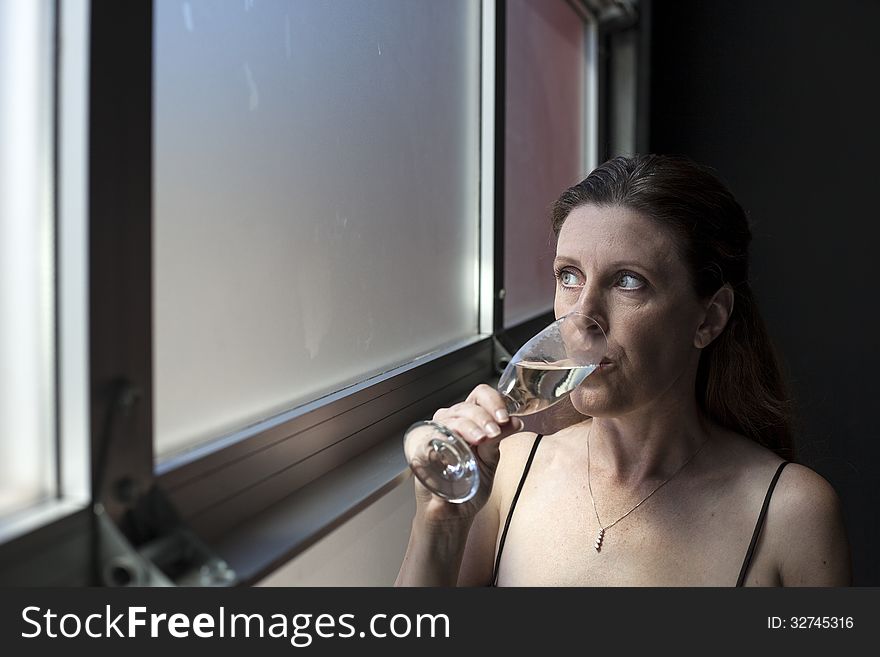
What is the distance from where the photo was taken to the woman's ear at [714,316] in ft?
3.97

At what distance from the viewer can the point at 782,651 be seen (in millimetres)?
1005

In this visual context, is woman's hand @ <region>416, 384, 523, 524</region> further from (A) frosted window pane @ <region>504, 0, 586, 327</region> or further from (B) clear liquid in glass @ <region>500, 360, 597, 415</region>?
(A) frosted window pane @ <region>504, 0, 586, 327</region>

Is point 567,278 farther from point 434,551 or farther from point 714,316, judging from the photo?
point 434,551

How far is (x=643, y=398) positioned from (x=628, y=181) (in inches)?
11.6

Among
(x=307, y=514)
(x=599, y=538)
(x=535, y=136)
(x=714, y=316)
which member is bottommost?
(x=599, y=538)

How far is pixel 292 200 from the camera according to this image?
1.01 meters

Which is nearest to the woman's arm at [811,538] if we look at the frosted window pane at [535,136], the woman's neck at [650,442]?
the woman's neck at [650,442]

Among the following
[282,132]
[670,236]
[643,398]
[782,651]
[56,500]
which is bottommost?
[782,651]

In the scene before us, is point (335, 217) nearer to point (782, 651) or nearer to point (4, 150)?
point (4, 150)

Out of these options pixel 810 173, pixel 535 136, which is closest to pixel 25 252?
pixel 535 136

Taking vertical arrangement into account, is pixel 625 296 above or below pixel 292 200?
below

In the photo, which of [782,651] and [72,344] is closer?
[72,344]

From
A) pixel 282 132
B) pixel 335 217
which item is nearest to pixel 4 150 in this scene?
pixel 282 132

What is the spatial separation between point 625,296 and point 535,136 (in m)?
1.14
